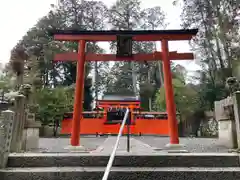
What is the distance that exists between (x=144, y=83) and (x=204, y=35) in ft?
25.2

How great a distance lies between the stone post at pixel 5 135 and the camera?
306cm

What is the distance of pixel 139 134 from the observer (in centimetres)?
1305

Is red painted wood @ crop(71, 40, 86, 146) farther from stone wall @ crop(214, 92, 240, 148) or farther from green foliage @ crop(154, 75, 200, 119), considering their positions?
green foliage @ crop(154, 75, 200, 119)

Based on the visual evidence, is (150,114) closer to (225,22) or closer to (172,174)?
(225,22)

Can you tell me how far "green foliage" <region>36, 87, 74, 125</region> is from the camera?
43.3ft

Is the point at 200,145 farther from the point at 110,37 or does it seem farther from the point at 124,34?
the point at 110,37

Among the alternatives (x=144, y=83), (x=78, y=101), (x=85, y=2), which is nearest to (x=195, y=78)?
(x=144, y=83)

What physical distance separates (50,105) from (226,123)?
10256mm

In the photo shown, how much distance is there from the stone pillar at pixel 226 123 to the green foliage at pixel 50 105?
381 inches

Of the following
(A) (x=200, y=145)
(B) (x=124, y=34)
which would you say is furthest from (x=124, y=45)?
(A) (x=200, y=145)

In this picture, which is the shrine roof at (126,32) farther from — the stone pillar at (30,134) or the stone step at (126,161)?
the stone step at (126,161)

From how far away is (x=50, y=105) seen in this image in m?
13.2

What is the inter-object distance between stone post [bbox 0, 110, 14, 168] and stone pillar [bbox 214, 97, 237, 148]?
4.14 meters

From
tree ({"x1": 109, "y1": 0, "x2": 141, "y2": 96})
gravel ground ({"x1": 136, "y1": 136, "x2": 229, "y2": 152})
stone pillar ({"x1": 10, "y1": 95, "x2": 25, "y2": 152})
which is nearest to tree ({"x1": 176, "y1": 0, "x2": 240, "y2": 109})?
tree ({"x1": 109, "y1": 0, "x2": 141, "y2": 96})
